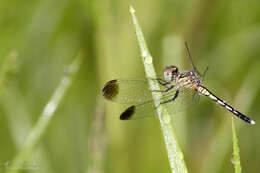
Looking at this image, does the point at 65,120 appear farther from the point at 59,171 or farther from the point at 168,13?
the point at 168,13

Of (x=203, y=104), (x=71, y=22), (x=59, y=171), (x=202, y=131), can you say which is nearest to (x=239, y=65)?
(x=203, y=104)

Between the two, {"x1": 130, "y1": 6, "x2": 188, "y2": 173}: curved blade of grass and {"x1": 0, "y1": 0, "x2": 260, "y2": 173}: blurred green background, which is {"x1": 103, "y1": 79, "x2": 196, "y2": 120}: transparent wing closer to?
{"x1": 0, "y1": 0, "x2": 260, "y2": 173}: blurred green background

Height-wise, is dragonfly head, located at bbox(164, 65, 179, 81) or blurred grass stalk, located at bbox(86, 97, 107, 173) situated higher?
dragonfly head, located at bbox(164, 65, 179, 81)

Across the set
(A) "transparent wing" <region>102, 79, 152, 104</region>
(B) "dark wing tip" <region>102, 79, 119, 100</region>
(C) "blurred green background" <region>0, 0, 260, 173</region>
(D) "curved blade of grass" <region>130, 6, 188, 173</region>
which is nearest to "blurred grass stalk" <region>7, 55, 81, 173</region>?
(B) "dark wing tip" <region>102, 79, 119, 100</region>

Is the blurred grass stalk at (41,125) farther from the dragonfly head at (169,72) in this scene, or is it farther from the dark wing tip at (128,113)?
the dragonfly head at (169,72)

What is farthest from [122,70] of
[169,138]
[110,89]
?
[169,138]

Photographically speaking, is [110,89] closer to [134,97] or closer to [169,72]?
[134,97]
